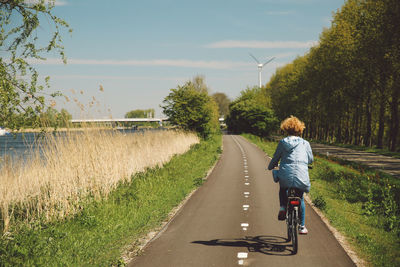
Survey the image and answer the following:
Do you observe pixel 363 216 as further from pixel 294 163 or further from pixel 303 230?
pixel 294 163

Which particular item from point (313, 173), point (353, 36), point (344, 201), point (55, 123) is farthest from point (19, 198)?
point (353, 36)

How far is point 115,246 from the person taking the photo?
5.92m

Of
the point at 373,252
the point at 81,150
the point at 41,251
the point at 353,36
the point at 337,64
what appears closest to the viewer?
the point at 41,251


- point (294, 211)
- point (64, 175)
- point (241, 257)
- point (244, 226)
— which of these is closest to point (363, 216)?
point (244, 226)

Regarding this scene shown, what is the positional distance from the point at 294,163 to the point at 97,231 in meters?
4.23

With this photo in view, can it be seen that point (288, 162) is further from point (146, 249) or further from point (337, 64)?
point (337, 64)

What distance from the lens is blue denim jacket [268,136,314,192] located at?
17.3 ft

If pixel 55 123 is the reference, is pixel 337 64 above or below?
above

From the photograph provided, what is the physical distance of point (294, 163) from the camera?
17.5 ft

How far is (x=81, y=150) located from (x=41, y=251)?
4312mm

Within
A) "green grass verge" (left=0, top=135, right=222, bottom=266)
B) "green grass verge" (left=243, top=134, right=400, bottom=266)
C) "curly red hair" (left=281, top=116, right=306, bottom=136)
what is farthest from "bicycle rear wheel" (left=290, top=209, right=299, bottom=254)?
"green grass verge" (left=0, top=135, right=222, bottom=266)

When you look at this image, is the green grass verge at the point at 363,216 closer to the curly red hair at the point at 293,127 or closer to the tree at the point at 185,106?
Result: the curly red hair at the point at 293,127

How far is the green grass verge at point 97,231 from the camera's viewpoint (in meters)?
5.16

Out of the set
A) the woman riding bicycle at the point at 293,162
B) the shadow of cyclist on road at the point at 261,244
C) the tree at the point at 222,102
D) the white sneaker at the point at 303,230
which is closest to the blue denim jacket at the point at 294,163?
the woman riding bicycle at the point at 293,162
